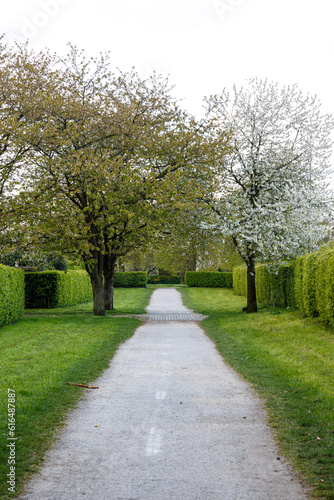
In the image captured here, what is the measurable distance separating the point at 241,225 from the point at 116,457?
15.7m

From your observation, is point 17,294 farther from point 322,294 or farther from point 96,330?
point 322,294

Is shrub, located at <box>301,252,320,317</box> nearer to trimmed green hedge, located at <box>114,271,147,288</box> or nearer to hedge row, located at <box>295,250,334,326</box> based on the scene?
hedge row, located at <box>295,250,334,326</box>

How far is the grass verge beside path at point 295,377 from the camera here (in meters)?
4.55

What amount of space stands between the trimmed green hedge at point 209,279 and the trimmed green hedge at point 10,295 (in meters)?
31.7

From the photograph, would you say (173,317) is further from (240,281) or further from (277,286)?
(240,281)

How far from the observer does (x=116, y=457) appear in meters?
4.50

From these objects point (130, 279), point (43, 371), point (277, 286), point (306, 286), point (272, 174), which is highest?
point (272, 174)

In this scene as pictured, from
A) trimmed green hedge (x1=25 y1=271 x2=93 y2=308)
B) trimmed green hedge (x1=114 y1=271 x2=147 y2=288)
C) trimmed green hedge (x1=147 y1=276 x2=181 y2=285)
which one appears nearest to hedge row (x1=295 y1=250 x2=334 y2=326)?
trimmed green hedge (x1=25 y1=271 x2=93 y2=308)

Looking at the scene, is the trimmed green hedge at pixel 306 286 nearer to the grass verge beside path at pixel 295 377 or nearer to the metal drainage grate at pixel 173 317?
the grass verge beside path at pixel 295 377

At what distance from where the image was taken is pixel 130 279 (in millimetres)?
48844

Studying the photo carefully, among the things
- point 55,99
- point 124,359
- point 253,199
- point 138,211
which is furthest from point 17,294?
point 253,199

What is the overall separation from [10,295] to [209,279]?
33.7m

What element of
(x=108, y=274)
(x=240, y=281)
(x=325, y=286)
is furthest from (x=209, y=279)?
(x=325, y=286)

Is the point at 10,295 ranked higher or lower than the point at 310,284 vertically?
lower
